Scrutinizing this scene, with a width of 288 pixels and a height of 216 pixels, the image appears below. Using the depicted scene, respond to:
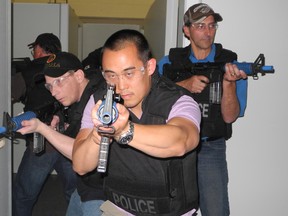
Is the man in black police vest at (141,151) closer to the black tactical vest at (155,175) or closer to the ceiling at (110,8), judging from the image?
the black tactical vest at (155,175)

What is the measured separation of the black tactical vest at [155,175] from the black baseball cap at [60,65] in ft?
2.05

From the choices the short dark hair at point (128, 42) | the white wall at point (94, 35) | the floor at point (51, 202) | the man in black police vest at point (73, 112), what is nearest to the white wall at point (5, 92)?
the man in black police vest at point (73, 112)

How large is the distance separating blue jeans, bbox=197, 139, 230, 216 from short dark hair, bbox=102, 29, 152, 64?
→ 86 centimetres

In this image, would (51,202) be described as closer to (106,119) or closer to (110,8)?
(106,119)

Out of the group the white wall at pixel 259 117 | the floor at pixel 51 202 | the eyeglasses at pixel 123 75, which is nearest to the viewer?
the eyeglasses at pixel 123 75

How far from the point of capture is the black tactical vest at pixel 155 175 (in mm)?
1290

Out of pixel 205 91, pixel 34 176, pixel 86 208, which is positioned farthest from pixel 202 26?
pixel 34 176

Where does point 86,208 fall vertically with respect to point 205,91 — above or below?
below

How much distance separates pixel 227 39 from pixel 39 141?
4.27 ft

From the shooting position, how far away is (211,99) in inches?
79.2

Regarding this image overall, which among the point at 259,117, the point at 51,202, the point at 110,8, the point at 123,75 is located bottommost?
the point at 51,202

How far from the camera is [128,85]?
1196 mm

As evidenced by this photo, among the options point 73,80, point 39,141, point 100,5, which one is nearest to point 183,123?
point 73,80

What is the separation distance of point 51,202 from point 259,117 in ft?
7.00
